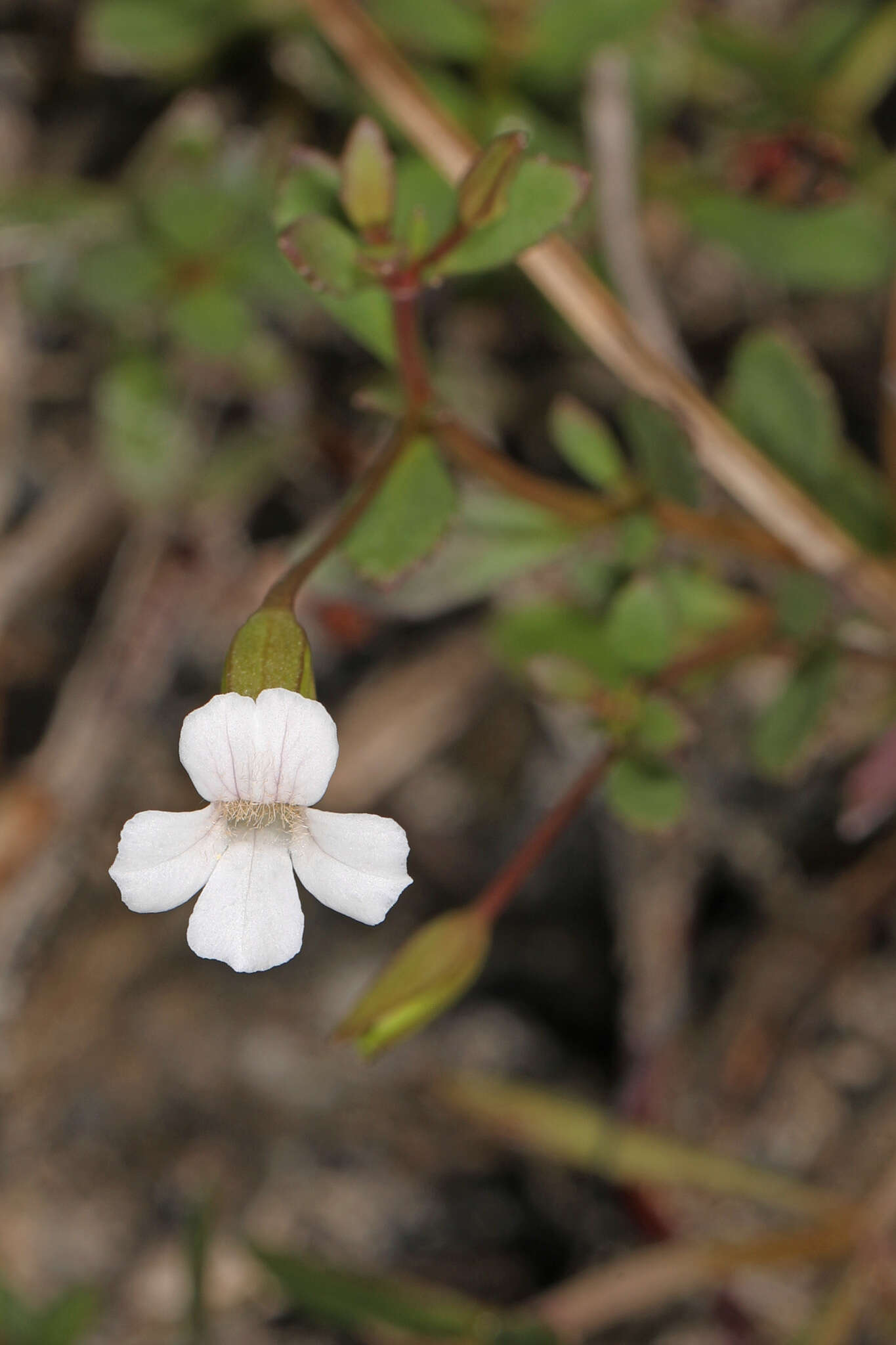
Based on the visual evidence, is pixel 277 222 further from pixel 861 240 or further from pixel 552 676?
pixel 861 240

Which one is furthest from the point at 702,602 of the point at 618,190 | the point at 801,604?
the point at 618,190

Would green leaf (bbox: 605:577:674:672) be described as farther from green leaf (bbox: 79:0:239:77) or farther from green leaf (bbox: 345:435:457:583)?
green leaf (bbox: 79:0:239:77)

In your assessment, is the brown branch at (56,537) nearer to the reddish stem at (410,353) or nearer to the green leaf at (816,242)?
the reddish stem at (410,353)

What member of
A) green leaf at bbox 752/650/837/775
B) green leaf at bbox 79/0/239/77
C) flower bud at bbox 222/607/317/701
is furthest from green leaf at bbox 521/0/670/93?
flower bud at bbox 222/607/317/701

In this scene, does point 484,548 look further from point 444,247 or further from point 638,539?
point 444,247

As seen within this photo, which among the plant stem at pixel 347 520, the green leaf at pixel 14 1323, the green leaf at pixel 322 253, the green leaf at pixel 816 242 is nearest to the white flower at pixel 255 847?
the plant stem at pixel 347 520
